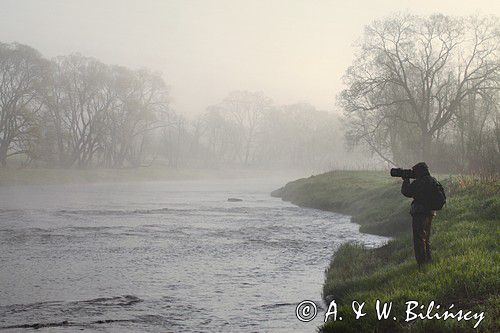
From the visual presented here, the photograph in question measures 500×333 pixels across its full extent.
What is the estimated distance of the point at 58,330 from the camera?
9.45 meters

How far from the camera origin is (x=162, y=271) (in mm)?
15047

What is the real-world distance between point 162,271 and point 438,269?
811 centimetres

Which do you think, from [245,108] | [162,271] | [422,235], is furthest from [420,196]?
[245,108]

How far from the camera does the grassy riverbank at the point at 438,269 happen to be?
8891 millimetres

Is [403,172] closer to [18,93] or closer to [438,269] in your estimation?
[438,269]

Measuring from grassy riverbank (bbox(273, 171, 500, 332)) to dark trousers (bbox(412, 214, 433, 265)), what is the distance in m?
0.28

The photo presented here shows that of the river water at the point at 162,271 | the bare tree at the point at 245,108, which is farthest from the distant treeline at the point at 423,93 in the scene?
the bare tree at the point at 245,108

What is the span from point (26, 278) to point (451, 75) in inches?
1890

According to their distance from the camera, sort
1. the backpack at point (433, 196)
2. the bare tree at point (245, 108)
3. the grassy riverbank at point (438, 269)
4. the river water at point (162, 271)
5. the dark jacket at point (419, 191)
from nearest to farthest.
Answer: the grassy riverbank at point (438, 269), the river water at point (162, 271), the backpack at point (433, 196), the dark jacket at point (419, 191), the bare tree at point (245, 108)

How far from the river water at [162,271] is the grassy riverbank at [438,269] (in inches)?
37.8

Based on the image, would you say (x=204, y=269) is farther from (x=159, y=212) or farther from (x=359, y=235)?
(x=159, y=212)

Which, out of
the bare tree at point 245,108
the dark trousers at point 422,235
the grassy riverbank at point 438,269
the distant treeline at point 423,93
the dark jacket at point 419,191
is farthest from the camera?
the bare tree at point 245,108

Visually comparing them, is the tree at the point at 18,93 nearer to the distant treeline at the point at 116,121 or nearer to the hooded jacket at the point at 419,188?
the distant treeline at the point at 116,121

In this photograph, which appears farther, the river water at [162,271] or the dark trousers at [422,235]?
the dark trousers at [422,235]
